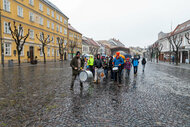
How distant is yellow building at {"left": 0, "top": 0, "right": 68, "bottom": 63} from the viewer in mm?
24111

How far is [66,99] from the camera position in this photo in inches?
202

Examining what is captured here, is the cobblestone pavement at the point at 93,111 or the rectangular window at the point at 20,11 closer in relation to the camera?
the cobblestone pavement at the point at 93,111

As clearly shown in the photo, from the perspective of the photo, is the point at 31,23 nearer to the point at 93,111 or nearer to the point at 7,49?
the point at 7,49

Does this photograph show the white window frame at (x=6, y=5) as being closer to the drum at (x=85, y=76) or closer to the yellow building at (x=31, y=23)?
the yellow building at (x=31, y=23)

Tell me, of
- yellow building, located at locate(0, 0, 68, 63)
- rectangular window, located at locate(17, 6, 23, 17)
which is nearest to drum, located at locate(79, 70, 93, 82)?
yellow building, located at locate(0, 0, 68, 63)

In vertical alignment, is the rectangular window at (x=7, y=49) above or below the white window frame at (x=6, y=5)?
below

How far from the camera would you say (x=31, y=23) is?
30.6 meters

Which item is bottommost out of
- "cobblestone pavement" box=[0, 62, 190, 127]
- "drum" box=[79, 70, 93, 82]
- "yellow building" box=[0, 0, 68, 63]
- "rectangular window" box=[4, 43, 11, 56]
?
"cobblestone pavement" box=[0, 62, 190, 127]

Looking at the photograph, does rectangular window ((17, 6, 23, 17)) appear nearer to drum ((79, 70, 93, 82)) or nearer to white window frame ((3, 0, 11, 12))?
white window frame ((3, 0, 11, 12))

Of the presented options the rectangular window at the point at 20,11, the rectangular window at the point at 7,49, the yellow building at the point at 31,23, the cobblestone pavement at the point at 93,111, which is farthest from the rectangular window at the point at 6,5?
the cobblestone pavement at the point at 93,111

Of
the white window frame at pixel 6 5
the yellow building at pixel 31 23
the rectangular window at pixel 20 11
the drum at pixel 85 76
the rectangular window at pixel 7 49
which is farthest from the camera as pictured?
the rectangular window at pixel 20 11

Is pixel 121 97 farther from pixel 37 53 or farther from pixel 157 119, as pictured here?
pixel 37 53

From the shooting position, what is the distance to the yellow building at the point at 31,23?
24.1 metres

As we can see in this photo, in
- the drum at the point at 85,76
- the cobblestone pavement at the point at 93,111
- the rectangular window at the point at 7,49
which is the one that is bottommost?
the cobblestone pavement at the point at 93,111
